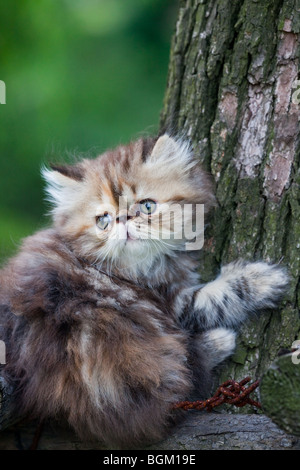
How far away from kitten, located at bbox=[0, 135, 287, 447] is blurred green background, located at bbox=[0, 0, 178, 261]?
160 centimetres

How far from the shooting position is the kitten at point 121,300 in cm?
233

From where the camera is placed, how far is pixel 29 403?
2.36 meters

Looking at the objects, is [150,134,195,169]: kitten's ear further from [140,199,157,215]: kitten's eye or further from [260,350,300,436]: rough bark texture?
[260,350,300,436]: rough bark texture

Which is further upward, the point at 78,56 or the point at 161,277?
the point at 78,56

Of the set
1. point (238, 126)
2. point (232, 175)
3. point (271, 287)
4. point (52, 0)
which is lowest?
point (271, 287)

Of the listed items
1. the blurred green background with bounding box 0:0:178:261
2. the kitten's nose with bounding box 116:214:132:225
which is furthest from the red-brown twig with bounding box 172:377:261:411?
the blurred green background with bounding box 0:0:178:261

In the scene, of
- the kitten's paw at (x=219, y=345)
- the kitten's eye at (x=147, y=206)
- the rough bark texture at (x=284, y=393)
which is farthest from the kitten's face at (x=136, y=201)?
the rough bark texture at (x=284, y=393)

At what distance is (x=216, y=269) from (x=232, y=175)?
1.44 feet

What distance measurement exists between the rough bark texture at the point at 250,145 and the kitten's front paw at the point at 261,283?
38mm

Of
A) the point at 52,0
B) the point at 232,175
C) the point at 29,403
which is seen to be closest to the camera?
the point at 29,403

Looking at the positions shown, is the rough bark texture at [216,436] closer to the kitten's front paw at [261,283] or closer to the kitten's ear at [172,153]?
the kitten's front paw at [261,283]

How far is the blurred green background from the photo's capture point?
4.55 metres
